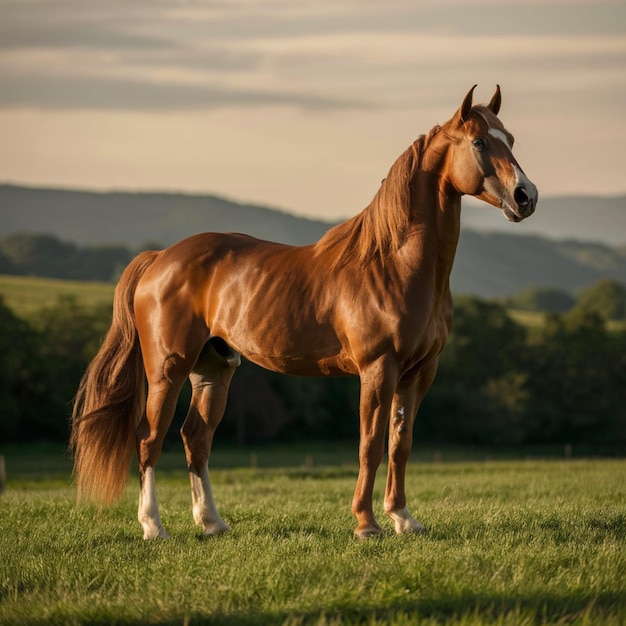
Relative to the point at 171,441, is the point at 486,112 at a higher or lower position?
higher

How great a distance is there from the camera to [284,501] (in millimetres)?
12031

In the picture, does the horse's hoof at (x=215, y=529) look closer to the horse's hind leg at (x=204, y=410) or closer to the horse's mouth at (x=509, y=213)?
the horse's hind leg at (x=204, y=410)

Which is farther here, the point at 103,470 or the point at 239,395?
the point at 239,395

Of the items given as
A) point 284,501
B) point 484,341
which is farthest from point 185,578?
point 484,341

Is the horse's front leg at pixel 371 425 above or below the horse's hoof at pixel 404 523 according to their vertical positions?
above

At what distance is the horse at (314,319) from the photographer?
782 centimetres

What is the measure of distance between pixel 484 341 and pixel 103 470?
76.9m

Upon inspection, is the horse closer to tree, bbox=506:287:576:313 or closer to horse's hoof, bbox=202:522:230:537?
horse's hoof, bbox=202:522:230:537

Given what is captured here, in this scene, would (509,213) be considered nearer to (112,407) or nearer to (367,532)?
(367,532)

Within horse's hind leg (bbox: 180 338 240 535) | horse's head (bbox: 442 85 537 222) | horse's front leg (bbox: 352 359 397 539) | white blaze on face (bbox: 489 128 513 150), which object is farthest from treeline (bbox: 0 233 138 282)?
white blaze on face (bbox: 489 128 513 150)

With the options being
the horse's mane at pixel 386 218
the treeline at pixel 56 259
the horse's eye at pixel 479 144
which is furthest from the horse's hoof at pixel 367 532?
the treeline at pixel 56 259

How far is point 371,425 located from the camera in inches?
309

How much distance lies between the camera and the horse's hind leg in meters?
8.84

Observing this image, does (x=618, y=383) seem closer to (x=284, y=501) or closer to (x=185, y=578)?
(x=284, y=501)
